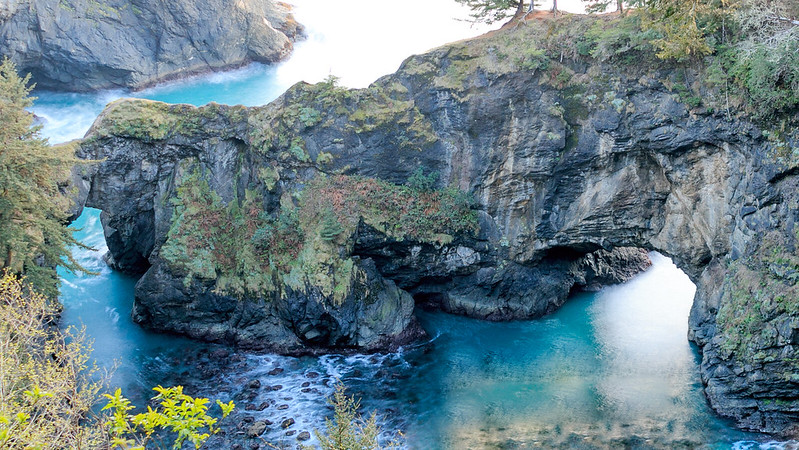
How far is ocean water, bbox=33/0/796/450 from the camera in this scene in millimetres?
18781

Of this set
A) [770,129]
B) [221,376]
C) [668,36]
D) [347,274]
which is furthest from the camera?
[347,274]

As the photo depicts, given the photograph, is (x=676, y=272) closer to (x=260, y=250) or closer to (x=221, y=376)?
(x=260, y=250)

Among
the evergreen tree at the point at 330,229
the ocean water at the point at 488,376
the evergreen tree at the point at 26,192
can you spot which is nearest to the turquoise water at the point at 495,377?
the ocean water at the point at 488,376

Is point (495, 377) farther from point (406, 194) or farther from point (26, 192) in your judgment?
point (26, 192)

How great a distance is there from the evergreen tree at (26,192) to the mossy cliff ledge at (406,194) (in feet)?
17.8

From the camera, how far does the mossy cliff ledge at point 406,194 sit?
22.3 meters

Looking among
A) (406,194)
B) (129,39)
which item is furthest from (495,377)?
(129,39)

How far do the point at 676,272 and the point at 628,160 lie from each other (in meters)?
11.0

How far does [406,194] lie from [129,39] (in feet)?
99.5

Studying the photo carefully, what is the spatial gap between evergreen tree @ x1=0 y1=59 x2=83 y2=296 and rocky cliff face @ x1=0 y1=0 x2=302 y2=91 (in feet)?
80.9

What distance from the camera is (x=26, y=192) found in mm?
18312

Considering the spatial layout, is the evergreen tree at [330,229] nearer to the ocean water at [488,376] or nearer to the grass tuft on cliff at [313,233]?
the grass tuft on cliff at [313,233]

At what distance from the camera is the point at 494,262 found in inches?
1026

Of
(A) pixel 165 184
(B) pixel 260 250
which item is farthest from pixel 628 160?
(A) pixel 165 184
